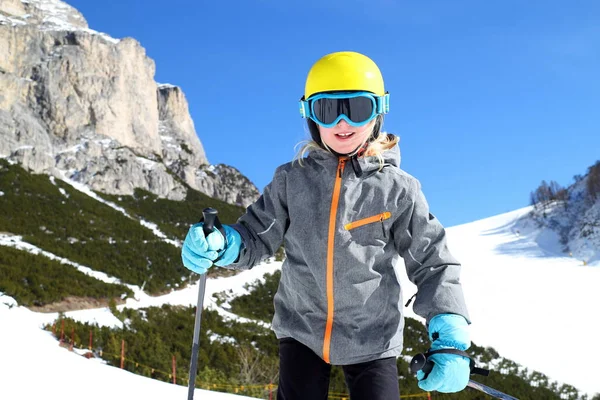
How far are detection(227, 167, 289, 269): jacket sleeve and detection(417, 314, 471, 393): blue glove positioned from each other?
73 cm

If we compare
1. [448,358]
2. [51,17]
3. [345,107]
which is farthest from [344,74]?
[51,17]

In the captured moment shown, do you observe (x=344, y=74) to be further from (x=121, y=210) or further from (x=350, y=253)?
(x=121, y=210)

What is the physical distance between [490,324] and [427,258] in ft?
70.6

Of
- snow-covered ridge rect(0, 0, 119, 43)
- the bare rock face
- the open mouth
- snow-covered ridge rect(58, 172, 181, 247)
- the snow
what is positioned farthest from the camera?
snow-covered ridge rect(0, 0, 119, 43)

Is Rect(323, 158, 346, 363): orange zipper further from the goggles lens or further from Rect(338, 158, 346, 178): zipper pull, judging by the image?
the goggles lens

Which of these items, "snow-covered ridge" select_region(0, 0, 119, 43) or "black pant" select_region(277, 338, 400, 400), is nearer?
"black pant" select_region(277, 338, 400, 400)

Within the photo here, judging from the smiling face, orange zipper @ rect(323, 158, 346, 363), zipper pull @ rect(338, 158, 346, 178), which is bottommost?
orange zipper @ rect(323, 158, 346, 363)

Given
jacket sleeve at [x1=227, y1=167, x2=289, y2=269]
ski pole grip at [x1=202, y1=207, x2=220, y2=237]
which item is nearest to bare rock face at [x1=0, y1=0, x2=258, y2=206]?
jacket sleeve at [x1=227, y1=167, x2=289, y2=269]

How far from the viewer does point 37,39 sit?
1941 inches

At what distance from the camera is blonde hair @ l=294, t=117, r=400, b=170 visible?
1979 millimetres

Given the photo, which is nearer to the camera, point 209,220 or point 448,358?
point 448,358

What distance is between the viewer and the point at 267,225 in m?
2.06

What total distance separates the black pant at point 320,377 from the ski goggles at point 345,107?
91cm

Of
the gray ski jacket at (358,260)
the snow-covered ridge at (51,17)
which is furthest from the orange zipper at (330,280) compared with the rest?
the snow-covered ridge at (51,17)
